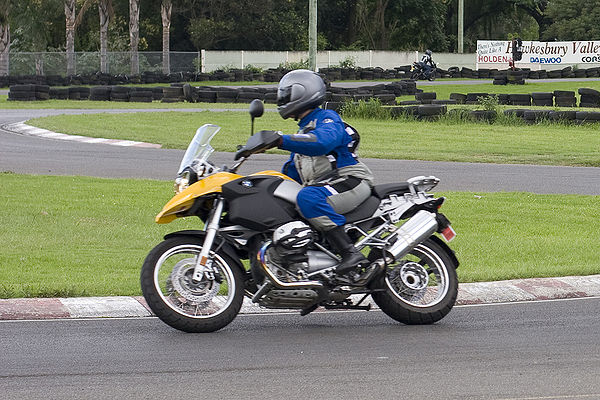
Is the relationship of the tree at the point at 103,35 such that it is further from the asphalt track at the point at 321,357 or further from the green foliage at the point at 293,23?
the asphalt track at the point at 321,357

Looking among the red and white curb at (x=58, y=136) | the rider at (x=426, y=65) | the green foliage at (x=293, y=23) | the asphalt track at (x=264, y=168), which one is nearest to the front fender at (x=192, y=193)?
the asphalt track at (x=264, y=168)

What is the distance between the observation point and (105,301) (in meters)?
7.49

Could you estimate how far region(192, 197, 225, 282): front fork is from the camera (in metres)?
6.47

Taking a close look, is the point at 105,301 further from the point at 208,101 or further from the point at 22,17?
the point at 22,17

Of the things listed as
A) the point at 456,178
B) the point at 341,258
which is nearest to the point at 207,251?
the point at 341,258

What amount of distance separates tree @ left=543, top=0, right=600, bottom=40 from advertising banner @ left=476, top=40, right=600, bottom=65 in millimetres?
11257

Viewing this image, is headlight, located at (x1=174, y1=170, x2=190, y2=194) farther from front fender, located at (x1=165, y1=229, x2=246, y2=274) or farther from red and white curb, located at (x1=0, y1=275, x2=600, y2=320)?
red and white curb, located at (x1=0, y1=275, x2=600, y2=320)

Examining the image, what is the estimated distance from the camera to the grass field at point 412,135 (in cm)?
2020

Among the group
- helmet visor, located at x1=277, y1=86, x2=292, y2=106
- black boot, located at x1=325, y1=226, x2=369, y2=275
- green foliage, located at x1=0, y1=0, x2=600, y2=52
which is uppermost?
green foliage, located at x1=0, y1=0, x2=600, y2=52

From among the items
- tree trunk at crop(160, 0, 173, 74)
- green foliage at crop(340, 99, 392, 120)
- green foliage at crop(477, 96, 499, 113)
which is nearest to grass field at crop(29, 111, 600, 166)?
green foliage at crop(340, 99, 392, 120)

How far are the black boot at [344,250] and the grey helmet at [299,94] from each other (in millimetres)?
811

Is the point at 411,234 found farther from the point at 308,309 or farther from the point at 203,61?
the point at 203,61

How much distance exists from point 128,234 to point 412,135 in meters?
13.8

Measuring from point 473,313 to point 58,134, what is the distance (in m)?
18.0
